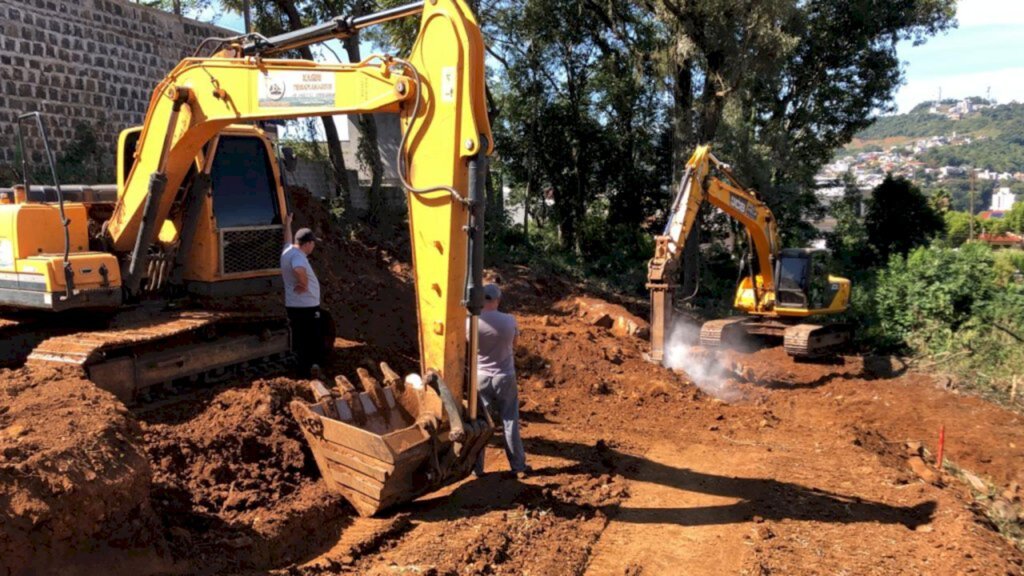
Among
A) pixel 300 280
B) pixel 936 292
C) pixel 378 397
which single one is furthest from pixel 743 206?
pixel 378 397

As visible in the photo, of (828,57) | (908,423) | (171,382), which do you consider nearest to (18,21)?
(171,382)

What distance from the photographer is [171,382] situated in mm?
7543

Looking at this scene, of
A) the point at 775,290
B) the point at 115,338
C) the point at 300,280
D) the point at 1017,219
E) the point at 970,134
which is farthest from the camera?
the point at 970,134

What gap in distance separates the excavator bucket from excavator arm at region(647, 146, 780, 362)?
19.8 feet

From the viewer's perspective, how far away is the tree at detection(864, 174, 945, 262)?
989 inches

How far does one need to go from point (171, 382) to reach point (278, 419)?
1522mm

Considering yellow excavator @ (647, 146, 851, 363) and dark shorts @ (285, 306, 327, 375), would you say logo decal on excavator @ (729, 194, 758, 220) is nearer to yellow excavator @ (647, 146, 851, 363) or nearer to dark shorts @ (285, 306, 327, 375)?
yellow excavator @ (647, 146, 851, 363)

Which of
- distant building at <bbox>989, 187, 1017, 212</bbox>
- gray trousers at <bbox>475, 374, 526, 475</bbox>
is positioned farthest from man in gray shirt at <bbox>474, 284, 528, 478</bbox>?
distant building at <bbox>989, 187, 1017, 212</bbox>

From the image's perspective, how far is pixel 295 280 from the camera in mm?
7941

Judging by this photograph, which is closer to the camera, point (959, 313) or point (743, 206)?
point (743, 206)

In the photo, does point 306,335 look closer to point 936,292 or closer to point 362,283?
point 362,283

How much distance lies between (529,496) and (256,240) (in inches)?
165

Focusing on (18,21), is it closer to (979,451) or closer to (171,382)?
(171,382)

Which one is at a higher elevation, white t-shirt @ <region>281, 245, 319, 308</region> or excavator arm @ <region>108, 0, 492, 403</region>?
excavator arm @ <region>108, 0, 492, 403</region>
